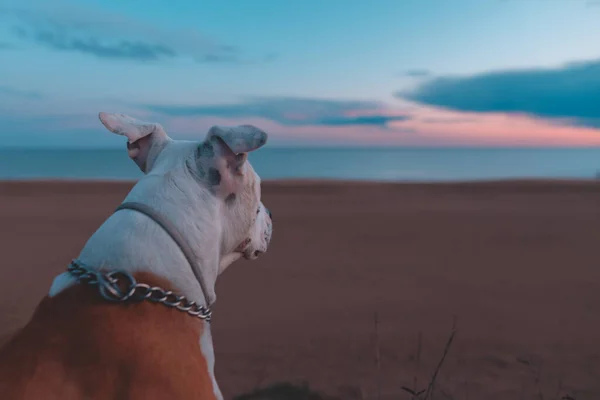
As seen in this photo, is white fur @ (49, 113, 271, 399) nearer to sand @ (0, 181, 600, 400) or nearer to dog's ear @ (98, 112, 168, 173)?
dog's ear @ (98, 112, 168, 173)

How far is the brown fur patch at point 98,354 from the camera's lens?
1.50 metres

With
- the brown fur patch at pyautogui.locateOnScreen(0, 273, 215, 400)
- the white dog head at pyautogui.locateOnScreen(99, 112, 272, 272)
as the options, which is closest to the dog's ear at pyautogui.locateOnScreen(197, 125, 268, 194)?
the white dog head at pyautogui.locateOnScreen(99, 112, 272, 272)

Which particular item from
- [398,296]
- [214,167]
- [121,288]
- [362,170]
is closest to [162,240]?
[121,288]

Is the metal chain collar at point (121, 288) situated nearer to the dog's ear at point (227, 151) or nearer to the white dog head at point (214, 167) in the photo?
A: the white dog head at point (214, 167)

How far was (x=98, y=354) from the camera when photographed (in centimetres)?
155

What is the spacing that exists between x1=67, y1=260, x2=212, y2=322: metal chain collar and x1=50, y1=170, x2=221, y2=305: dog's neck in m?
0.03

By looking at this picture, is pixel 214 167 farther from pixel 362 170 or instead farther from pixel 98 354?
pixel 362 170

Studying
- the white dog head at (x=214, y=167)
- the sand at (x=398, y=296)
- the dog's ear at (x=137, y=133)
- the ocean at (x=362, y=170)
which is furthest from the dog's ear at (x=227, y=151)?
the ocean at (x=362, y=170)

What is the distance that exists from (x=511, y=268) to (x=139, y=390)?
743 cm

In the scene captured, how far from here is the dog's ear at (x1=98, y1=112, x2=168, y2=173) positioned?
2.02 m

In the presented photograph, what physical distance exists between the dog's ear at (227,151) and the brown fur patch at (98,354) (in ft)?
1.49

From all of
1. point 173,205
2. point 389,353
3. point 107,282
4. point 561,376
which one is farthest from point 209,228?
point 561,376

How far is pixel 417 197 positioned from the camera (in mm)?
15922

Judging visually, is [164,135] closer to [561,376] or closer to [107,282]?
[107,282]
